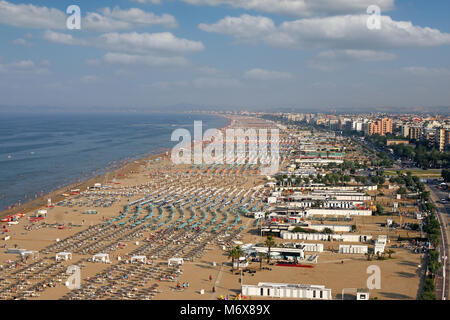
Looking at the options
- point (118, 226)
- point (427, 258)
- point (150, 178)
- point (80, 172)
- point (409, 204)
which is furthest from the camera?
point (80, 172)

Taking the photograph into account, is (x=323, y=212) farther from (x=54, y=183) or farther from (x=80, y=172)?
(x=80, y=172)

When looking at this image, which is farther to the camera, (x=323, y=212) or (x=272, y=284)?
(x=323, y=212)

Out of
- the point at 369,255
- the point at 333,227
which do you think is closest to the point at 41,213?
the point at 333,227

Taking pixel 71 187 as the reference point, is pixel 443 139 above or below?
above

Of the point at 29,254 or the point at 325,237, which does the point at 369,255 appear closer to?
the point at 325,237
